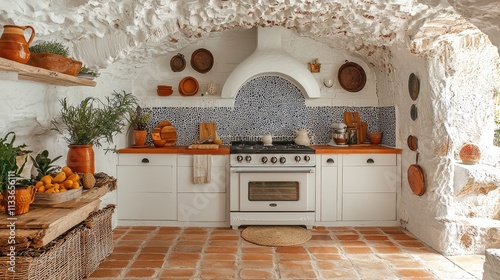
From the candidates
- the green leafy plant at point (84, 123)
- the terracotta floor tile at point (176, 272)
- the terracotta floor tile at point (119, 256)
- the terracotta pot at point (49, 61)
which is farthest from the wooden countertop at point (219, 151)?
the terracotta pot at point (49, 61)

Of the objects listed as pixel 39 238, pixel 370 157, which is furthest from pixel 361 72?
pixel 39 238

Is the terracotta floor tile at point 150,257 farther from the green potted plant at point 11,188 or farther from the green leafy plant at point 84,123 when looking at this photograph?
the green potted plant at point 11,188

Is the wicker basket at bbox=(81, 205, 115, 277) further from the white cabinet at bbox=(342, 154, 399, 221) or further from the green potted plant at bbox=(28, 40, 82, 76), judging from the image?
the white cabinet at bbox=(342, 154, 399, 221)

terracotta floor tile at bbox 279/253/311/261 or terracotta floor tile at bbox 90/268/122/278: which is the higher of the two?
terracotta floor tile at bbox 279/253/311/261

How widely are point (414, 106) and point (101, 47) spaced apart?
3380mm

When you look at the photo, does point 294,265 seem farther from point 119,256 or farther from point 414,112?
point 414,112

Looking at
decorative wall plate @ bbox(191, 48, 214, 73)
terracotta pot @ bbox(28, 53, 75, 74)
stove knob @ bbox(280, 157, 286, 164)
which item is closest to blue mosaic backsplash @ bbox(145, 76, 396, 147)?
decorative wall plate @ bbox(191, 48, 214, 73)

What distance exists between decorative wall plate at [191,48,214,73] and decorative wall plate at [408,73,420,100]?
250 centimetres

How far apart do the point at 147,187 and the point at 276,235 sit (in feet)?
5.41

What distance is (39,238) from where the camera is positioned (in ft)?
7.28

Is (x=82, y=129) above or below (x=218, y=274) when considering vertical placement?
above

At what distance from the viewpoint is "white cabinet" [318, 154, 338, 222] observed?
4.79 metres

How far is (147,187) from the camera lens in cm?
480

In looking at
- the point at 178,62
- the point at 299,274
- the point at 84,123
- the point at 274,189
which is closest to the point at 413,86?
the point at 274,189
